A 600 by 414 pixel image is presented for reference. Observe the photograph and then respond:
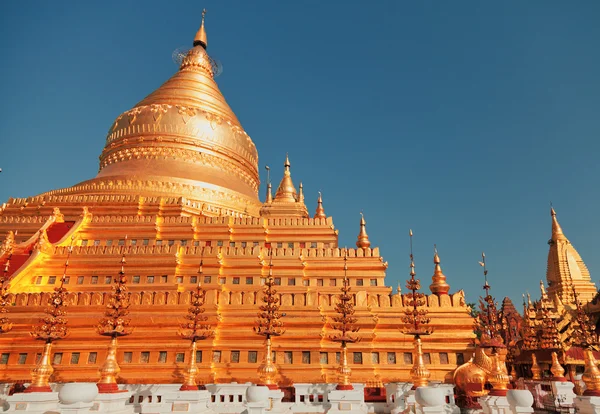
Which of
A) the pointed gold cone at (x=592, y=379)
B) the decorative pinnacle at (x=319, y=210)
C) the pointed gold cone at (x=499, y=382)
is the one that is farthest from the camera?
the decorative pinnacle at (x=319, y=210)

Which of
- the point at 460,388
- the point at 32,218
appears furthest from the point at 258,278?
the point at 32,218

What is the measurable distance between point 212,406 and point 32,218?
2054cm

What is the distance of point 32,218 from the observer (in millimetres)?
25781

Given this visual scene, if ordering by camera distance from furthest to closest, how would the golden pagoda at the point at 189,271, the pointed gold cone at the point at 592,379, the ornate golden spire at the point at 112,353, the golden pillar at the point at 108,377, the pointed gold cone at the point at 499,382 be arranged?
the golden pagoda at the point at 189,271, the pointed gold cone at the point at 592,379, the ornate golden spire at the point at 112,353, the golden pillar at the point at 108,377, the pointed gold cone at the point at 499,382

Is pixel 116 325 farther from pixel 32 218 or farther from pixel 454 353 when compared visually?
pixel 32 218

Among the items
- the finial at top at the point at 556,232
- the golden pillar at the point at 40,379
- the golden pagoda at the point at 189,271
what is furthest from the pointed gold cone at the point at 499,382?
the finial at top at the point at 556,232

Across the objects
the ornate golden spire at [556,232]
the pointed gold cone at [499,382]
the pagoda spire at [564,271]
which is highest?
the ornate golden spire at [556,232]

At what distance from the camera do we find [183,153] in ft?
110

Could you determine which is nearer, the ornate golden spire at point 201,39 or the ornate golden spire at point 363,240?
the ornate golden spire at point 363,240

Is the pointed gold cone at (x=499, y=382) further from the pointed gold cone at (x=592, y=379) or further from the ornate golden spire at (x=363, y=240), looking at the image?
the ornate golden spire at (x=363, y=240)

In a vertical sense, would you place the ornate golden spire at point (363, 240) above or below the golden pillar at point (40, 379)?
above

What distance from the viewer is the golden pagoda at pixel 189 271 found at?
16016 mm

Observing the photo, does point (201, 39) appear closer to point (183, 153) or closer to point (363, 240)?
point (183, 153)

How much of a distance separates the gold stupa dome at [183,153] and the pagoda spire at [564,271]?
26062 mm
